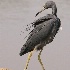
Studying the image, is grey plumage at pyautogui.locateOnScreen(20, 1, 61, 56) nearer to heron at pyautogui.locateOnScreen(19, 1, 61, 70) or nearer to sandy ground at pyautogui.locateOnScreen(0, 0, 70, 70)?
heron at pyautogui.locateOnScreen(19, 1, 61, 70)

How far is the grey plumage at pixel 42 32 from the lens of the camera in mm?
8078

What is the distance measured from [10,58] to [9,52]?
0.55 m

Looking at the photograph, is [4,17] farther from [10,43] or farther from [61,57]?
[61,57]

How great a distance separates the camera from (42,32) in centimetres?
813

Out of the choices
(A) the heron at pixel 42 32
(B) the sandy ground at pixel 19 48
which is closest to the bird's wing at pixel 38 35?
(A) the heron at pixel 42 32

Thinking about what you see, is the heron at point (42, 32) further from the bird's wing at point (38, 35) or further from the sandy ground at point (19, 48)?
the sandy ground at point (19, 48)

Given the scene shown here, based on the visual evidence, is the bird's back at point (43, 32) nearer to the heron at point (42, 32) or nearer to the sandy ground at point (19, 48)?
the heron at point (42, 32)

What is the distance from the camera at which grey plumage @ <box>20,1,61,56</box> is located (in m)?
8.08

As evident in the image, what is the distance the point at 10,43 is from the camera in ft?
40.4

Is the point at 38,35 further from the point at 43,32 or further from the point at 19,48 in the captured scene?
the point at 19,48

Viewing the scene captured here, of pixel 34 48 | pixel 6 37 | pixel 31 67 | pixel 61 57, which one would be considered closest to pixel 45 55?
pixel 61 57

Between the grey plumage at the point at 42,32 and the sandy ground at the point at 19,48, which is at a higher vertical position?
the sandy ground at the point at 19,48

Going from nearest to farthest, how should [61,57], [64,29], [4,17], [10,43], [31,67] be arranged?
[31,67] → [61,57] → [10,43] → [64,29] → [4,17]

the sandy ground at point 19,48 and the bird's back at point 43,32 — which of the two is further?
the sandy ground at point 19,48
